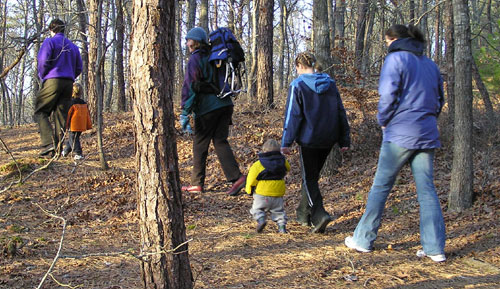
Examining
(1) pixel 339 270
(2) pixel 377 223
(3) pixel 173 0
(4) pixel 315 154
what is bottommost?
(1) pixel 339 270

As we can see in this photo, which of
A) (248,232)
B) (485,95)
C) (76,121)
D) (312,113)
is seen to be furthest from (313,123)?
(485,95)

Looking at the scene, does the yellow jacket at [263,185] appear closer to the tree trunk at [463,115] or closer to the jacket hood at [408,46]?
the jacket hood at [408,46]

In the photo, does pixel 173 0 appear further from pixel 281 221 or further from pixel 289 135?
pixel 281 221

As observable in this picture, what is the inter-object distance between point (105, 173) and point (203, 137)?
2.45 meters

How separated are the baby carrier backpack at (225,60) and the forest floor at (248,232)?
1.81 metres

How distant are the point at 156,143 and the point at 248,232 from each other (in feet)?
8.67

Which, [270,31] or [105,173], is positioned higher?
[270,31]

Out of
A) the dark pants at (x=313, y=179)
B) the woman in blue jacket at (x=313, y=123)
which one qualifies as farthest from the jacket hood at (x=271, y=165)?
the dark pants at (x=313, y=179)

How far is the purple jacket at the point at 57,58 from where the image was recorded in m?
7.80

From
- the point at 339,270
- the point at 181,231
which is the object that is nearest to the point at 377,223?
the point at 339,270

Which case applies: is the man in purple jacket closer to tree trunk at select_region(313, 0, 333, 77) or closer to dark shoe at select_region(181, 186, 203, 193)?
dark shoe at select_region(181, 186, 203, 193)

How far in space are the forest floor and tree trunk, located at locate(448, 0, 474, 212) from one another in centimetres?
29

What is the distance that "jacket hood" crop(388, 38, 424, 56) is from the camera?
4273mm

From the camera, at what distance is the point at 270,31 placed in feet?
36.4
